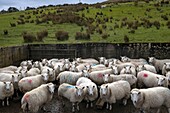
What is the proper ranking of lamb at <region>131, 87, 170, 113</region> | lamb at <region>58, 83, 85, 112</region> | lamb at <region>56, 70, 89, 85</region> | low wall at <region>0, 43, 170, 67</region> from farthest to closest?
low wall at <region>0, 43, 170, 67</region> → lamb at <region>56, 70, 89, 85</region> → lamb at <region>58, 83, 85, 112</region> → lamb at <region>131, 87, 170, 113</region>

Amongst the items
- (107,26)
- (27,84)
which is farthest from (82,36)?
(27,84)

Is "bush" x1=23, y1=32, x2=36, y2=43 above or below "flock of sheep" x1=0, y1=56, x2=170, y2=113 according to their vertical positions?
above

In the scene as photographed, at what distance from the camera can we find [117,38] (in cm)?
1989

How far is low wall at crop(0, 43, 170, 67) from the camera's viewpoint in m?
17.3

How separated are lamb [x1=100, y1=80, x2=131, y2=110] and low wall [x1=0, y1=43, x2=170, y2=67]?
22.4ft

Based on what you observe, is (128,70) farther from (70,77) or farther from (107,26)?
(107,26)

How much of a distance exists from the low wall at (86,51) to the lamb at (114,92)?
684 centimetres

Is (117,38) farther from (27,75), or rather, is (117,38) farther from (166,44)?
(27,75)

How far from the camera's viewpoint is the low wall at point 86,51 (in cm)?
1730

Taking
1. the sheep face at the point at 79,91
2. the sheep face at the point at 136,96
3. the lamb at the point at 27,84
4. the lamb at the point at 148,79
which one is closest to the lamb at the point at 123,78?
the lamb at the point at 148,79

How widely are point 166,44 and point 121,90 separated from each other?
7.69m

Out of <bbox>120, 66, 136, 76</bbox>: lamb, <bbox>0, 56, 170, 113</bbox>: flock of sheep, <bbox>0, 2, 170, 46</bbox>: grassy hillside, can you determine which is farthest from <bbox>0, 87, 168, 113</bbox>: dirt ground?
<bbox>0, 2, 170, 46</bbox>: grassy hillside

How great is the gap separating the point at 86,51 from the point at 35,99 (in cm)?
914

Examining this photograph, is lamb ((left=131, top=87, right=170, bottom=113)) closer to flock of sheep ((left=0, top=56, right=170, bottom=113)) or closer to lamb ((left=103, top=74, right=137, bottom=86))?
flock of sheep ((left=0, top=56, right=170, bottom=113))
